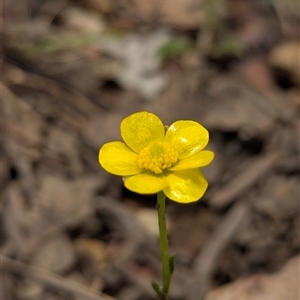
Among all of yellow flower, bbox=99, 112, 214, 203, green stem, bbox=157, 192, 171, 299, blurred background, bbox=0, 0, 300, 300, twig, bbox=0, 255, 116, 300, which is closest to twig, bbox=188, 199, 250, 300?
blurred background, bbox=0, 0, 300, 300

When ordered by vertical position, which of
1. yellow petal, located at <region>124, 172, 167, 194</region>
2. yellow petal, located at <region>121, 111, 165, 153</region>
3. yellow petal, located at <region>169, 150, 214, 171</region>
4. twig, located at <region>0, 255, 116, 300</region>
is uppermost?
yellow petal, located at <region>121, 111, 165, 153</region>

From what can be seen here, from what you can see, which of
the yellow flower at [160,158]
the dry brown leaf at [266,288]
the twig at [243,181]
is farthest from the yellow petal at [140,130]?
the twig at [243,181]

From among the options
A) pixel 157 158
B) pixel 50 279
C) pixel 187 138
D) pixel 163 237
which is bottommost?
pixel 50 279

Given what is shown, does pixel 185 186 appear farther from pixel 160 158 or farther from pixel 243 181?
pixel 243 181

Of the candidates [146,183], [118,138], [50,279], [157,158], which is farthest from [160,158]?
[118,138]

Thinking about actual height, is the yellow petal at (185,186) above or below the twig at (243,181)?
below

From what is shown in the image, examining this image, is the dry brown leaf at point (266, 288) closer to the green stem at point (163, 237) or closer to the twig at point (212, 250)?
the twig at point (212, 250)

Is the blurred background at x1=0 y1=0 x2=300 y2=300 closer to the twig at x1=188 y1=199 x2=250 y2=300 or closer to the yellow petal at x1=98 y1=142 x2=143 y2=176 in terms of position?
the twig at x1=188 y1=199 x2=250 y2=300
